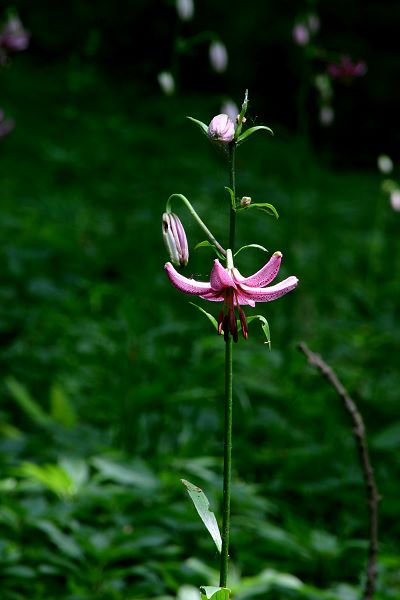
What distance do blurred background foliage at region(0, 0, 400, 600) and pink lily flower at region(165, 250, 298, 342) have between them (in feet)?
2.08

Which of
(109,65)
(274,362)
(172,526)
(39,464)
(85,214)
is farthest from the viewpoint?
(109,65)

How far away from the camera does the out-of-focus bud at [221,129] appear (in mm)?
890

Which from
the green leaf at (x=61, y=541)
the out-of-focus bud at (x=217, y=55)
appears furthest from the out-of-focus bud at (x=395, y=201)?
the green leaf at (x=61, y=541)

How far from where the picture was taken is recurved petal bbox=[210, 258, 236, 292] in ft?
2.74

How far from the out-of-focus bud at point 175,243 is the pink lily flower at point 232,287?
0.09m

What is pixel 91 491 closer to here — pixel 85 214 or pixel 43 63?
pixel 85 214

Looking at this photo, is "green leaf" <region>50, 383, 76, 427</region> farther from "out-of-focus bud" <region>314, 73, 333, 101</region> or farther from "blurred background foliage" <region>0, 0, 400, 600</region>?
"out-of-focus bud" <region>314, 73, 333, 101</region>

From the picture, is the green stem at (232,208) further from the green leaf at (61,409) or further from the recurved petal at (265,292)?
the green leaf at (61,409)

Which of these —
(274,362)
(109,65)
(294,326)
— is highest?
(109,65)

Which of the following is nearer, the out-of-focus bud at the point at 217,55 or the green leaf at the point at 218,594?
the green leaf at the point at 218,594

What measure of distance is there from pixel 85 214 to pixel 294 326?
5.92ft

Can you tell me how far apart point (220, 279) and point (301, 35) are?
288cm

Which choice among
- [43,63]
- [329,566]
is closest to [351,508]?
[329,566]

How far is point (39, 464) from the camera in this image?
1953 millimetres
